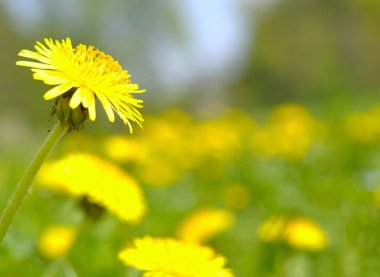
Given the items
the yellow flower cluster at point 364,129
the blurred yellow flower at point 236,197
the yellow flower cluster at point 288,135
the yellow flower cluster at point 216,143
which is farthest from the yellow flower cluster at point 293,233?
the yellow flower cluster at point 364,129

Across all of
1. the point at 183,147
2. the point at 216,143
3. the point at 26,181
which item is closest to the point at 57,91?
the point at 26,181

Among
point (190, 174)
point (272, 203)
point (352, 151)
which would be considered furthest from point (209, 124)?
point (272, 203)

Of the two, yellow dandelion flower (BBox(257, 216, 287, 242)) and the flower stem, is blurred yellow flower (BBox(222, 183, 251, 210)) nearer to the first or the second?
yellow dandelion flower (BBox(257, 216, 287, 242))

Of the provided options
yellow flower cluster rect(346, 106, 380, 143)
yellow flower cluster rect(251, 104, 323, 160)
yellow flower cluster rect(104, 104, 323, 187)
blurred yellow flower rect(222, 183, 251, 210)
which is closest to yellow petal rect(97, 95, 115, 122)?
blurred yellow flower rect(222, 183, 251, 210)

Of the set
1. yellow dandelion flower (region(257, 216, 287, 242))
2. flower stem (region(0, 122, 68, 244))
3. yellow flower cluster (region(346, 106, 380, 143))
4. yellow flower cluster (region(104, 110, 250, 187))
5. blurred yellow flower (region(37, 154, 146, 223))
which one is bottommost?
flower stem (region(0, 122, 68, 244))

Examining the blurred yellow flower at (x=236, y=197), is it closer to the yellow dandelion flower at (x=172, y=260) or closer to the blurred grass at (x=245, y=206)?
the blurred grass at (x=245, y=206)

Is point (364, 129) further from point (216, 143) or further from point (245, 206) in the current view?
point (245, 206)
